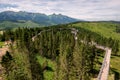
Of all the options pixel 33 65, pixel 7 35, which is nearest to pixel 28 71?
pixel 33 65

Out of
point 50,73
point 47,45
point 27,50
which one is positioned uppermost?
point 27,50

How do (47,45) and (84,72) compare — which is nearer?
(84,72)

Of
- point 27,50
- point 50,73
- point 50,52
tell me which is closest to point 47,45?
point 50,52

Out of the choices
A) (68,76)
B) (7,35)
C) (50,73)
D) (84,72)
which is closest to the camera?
(68,76)

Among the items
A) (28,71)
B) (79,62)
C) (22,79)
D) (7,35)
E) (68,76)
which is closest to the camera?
(22,79)

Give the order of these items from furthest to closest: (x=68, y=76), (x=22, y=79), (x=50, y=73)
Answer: (x=50, y=73) < (x=68, y=76) < (x=22, y=79)

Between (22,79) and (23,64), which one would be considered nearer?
(22,79)

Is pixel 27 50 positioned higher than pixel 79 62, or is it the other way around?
pixel 27 50

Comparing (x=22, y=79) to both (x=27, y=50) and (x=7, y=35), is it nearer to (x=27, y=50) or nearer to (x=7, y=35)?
(x=27, y=50)

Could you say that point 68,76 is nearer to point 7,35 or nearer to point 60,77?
point 60,77
